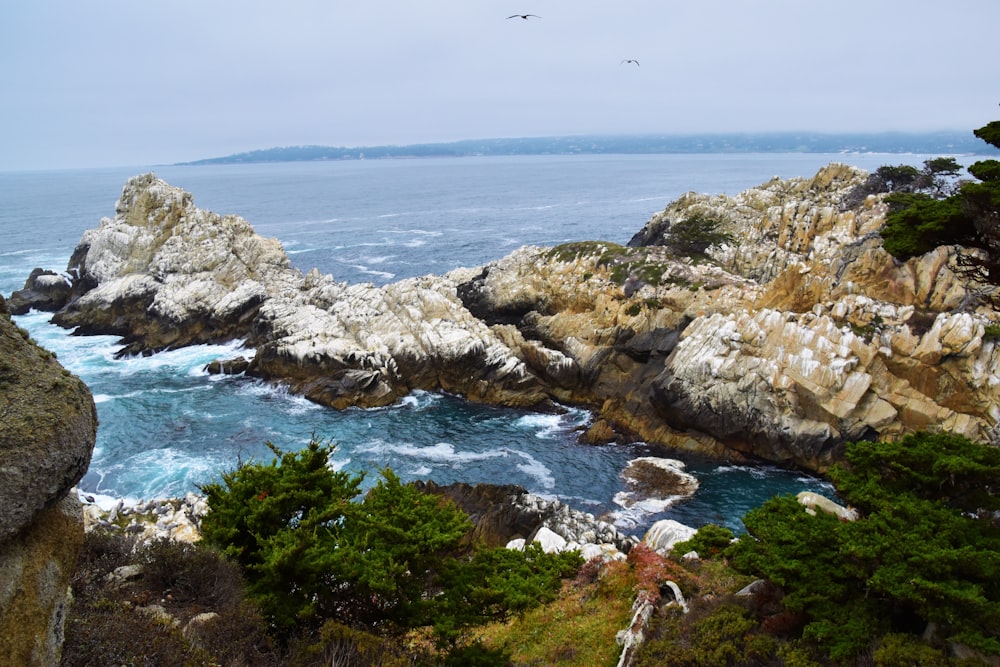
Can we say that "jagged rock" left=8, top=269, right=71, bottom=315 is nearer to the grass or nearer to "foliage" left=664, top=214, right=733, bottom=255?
"foliage" left=664, top=214, right=733, bottom=255

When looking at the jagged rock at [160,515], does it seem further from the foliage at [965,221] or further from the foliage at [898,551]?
the foliage at [965,221]

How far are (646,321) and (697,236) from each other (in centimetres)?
1378

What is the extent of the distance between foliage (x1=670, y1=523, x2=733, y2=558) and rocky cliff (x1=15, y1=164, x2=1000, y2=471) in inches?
632

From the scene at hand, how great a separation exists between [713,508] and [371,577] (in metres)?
22.5

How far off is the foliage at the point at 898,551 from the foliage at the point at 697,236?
1562 inches

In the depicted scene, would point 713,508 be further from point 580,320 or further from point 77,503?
point 77,503

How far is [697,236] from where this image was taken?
52438 mm

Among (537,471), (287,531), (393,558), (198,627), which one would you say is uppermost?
(287,531)

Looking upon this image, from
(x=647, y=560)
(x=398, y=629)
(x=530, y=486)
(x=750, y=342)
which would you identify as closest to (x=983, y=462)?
(x=647, y=560)

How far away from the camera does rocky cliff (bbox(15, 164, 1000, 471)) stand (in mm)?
33438

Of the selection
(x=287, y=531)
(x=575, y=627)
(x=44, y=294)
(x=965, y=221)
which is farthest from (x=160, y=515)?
(x=44, y=294)

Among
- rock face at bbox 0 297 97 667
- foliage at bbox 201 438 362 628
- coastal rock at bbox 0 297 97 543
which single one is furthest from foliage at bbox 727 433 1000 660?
coastal rock at bbox 0 297 97 543

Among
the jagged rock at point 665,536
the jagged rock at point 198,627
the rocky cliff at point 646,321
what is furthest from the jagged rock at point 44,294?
the jagged rock at point 198,627

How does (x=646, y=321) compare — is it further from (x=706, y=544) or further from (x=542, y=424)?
(x=706, y=544)
